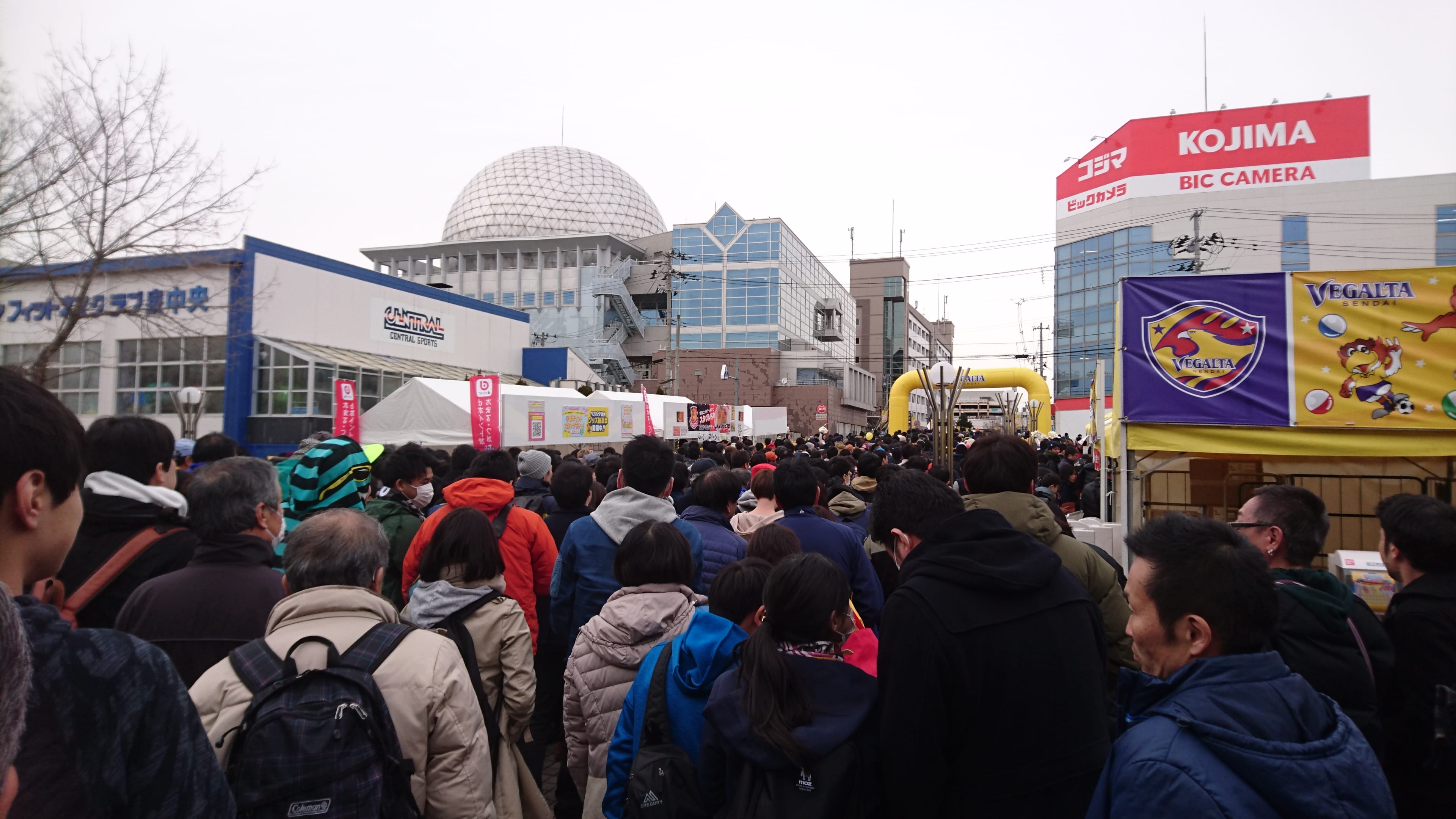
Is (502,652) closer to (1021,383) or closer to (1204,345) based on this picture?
(1204,345)

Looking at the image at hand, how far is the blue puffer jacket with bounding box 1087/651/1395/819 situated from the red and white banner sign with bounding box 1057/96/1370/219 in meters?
49.7

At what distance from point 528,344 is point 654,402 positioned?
1791cm

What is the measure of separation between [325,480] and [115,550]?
1896mm

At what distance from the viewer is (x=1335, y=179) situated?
40.0 m

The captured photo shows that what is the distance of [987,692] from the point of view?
2160mm

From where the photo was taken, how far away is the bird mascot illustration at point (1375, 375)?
17.2 feet

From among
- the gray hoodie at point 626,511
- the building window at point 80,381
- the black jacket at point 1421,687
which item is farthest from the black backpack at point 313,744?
the building window at point 80,381

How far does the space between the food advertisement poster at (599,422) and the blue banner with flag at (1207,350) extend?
11.0 m

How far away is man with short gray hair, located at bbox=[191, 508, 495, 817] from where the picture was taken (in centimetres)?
204

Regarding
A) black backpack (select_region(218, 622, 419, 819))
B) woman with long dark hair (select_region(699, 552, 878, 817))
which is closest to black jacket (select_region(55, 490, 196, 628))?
black backpack (select_region(218, 622, 419, 819))

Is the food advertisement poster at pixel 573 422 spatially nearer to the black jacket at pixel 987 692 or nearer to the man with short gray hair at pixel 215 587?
the man with short gray hair at pixel 215 587

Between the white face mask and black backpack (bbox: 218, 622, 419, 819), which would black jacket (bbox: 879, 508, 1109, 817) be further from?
the white face mask

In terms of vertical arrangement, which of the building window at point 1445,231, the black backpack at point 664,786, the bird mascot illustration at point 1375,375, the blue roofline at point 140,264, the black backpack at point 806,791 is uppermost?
the building window at point 1445,231

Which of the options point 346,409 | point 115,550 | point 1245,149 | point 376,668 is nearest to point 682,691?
point 376,668
